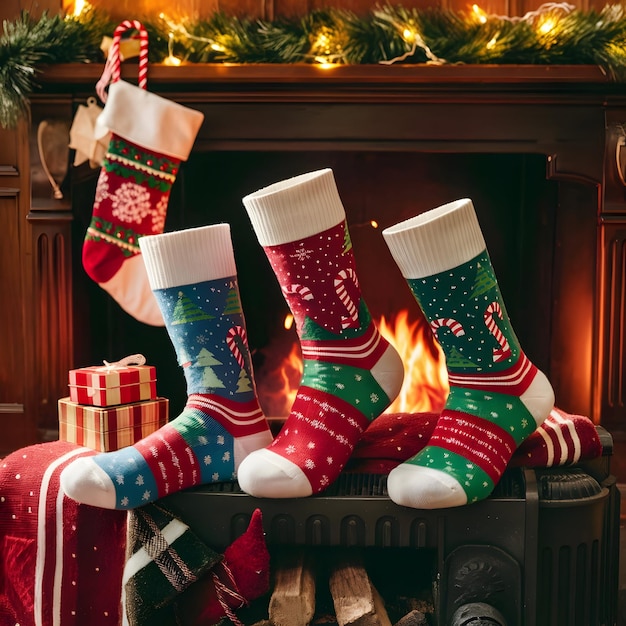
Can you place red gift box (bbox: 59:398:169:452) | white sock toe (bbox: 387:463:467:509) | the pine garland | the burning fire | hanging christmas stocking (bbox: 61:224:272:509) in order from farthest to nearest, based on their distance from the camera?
1. the burning fire
2. the pine garland
3. red gift box (bbox: 59:398:169:452)
4. hanging christmas stocking (bbox: 61:224:272:509)
5. white sock toe (bbox: 387:463:467:509)

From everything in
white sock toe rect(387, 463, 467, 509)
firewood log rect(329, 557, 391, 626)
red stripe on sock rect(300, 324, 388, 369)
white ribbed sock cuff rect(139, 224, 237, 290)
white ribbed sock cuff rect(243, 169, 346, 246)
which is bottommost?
Answer: firewood log rect(329, 557, 391, 626)

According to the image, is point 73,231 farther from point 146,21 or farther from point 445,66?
point 445,66

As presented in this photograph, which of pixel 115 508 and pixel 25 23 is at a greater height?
pixel 25 23

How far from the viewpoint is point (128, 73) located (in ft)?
5.13

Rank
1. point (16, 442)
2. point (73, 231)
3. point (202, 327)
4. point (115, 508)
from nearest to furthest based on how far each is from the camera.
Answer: point (115, 508)
point (202, 327)
point (73, 231)
point (16, 442)

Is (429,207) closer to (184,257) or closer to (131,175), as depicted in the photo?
(131,175)

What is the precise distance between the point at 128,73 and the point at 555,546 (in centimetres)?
118

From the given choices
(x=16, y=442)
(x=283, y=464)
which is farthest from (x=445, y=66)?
(x=16, y=442)

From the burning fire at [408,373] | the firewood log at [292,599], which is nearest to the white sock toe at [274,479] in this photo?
the firewood log at [292,599]

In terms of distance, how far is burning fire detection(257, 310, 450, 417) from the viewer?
1.84 m

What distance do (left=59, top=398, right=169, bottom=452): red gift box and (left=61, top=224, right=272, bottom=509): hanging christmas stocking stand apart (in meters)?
0.14

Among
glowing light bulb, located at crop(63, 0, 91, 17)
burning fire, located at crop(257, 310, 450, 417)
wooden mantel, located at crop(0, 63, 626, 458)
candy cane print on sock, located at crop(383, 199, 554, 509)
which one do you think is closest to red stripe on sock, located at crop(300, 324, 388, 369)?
A: candy cane print on sock, located at crop(383, 199, 554, 509)

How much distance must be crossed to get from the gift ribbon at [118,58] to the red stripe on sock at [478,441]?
0.96 m

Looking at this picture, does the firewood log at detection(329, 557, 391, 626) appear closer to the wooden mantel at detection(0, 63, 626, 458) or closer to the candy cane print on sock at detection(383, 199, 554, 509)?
the candy cane print on sock at detection(383, 199, 554, 509)
